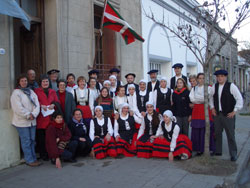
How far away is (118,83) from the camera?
25.3 feet

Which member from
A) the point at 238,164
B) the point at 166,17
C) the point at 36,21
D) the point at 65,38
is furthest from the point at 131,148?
the point at 166,17

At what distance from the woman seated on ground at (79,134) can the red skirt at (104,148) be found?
0.16 meters

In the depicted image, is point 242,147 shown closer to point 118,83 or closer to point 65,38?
point 118,83

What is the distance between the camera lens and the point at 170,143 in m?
5.82

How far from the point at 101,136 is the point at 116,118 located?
1.88 feet

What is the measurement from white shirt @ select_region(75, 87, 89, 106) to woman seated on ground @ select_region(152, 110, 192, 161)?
1946mm

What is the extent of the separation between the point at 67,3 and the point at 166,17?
741cm

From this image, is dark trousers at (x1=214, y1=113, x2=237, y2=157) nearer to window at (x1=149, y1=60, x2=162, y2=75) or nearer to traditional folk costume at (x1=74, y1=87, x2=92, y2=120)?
traditional folk costume at (x1=74, y1=87, x2=92, y2=120)

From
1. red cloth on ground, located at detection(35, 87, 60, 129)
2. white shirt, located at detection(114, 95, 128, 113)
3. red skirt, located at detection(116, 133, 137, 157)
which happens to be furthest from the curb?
red cloth on ground, located at detection(35, 87, 60, 129)

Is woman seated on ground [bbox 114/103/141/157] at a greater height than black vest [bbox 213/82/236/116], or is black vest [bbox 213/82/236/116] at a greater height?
black vest [bbox 213/82/236/116]

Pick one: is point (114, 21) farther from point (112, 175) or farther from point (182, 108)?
point (112, 175)

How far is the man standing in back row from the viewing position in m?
5.47

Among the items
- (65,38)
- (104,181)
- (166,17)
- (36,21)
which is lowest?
(104,181)

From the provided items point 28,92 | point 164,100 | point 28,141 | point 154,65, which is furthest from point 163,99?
point 154,65
